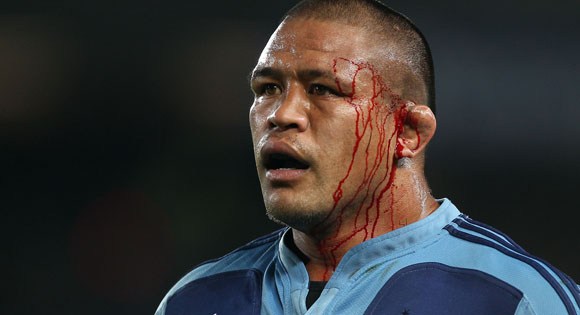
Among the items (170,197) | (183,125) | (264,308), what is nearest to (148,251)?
(170,197)

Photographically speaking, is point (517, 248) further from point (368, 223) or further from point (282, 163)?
point (282, 163)

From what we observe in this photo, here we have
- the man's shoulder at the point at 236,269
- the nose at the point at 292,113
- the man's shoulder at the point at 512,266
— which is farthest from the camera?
the man's shoulder at the point at 236,269

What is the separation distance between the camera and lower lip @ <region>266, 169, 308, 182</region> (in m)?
1.50

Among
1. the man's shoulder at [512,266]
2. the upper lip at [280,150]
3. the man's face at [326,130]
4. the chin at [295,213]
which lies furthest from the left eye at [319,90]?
the man's shoulder at [512,266]

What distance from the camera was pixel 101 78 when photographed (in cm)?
313

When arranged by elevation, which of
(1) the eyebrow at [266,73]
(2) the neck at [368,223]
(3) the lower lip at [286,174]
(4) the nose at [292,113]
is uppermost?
(1) the eyebrow at [266,73]

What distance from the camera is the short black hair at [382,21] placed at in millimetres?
1577

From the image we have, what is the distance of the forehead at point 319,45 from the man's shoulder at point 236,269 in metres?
0.45

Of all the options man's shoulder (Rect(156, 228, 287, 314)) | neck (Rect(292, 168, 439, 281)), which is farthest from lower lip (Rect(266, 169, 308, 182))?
man's shoulder (Rect(156, 228, 287, 314))

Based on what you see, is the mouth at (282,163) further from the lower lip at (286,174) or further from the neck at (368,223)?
the neck at (368,223)

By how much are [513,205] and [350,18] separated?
1.64 meters

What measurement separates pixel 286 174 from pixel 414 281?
1.11ft

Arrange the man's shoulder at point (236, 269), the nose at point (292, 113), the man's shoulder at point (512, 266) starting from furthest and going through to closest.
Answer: the man's shoulder at point (236, 269), the nose at point (292, 113), the man's shoulder at point (512, 266)

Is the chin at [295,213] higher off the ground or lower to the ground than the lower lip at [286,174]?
lower
